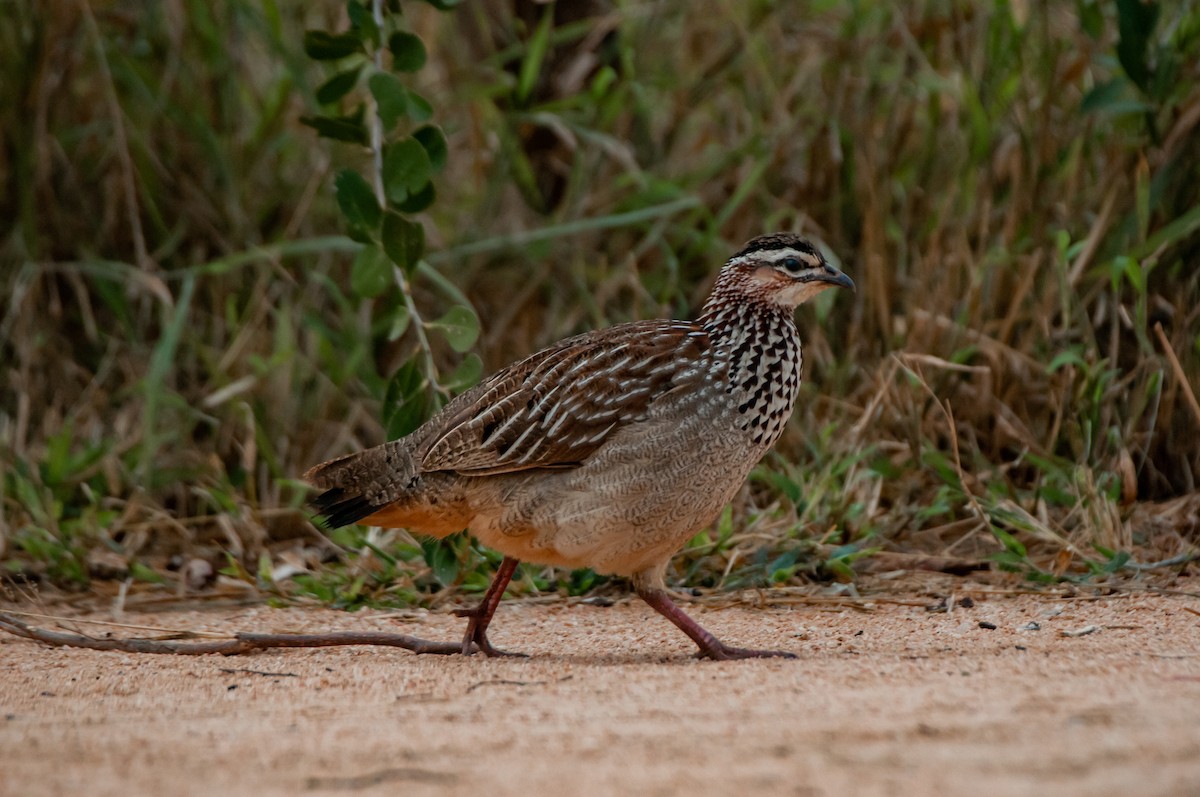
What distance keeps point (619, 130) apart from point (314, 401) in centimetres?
208

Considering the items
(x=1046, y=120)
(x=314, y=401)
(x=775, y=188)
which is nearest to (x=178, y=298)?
(x=314, y=401)

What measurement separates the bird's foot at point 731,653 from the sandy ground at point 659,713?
0.44 feet

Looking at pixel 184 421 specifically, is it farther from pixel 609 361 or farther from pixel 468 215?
pixel 609 361

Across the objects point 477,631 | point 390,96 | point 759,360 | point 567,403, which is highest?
point 390,96

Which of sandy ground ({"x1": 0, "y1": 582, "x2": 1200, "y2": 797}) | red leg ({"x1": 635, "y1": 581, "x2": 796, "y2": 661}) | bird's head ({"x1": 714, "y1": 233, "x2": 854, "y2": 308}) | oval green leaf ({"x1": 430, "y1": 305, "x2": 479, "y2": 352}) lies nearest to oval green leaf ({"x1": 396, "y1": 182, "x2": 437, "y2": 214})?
oval green leaf ({"x1": 430, "y1": 305, "x2": 479, "y2": 352})

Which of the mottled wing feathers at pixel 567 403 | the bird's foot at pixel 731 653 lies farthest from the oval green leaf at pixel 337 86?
the bird's foot at pixel 731 653

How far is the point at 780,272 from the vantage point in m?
4.90

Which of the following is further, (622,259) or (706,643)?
(622,259)

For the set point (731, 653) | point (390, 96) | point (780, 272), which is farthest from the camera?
point (390, 96)

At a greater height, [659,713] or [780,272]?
[780,272]

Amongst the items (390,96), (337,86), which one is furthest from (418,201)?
(337,86)

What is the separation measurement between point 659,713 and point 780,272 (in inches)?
80.7

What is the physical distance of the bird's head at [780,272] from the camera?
488cm

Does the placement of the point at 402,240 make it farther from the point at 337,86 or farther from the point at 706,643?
the point at 706,643
